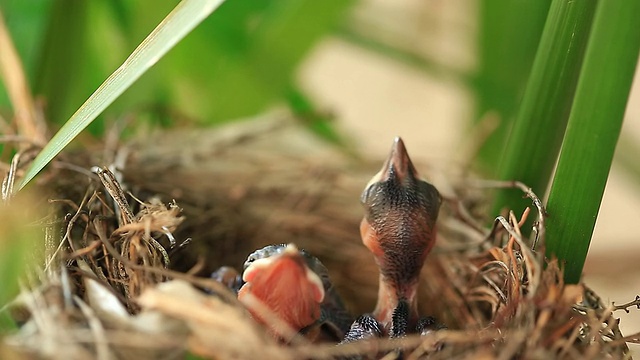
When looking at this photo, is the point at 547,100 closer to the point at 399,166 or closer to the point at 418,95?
the point at 399,166

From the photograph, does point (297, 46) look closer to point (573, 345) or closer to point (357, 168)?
point (357, 168)

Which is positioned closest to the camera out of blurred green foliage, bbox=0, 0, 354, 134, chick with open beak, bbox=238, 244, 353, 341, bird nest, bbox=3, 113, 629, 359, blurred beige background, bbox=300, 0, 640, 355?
bird nest, bbox=3, 113, 629, 359


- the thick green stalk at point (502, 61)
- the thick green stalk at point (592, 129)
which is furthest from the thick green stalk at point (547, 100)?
the thick green stalk at point (502, 61)

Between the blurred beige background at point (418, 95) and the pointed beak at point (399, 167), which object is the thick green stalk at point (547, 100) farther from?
the blurred beige background at point (418, 95)

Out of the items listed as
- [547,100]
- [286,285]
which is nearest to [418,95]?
[547,100]

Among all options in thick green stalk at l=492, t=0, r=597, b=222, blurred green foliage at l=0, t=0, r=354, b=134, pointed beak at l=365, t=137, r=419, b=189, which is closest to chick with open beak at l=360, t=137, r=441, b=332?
pointed beak at l=365, t=137, r=419, b=189

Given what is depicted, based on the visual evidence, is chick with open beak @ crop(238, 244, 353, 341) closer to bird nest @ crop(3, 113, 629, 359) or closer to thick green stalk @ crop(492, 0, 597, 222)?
bird nest @ crop(3, 113, 629, 359)
